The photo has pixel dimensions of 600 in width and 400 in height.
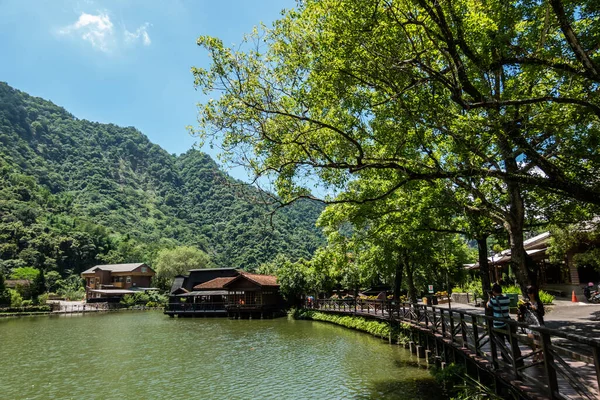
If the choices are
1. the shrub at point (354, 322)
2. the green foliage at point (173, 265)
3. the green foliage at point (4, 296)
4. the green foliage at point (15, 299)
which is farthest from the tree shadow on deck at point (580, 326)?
the green foliage at point (173, 265)

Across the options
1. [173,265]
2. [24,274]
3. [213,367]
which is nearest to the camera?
[213,367]

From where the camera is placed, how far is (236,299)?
44500 mm

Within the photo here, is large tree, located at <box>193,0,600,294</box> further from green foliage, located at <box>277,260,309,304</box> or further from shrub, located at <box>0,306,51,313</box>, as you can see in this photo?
shrub, located at <box>0,306,51,313</box>

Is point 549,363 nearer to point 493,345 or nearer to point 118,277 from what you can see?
point 493,345

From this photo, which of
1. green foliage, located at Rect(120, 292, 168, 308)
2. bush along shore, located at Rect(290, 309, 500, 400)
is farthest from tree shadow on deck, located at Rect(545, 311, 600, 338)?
green foliage, located at Rect(120, 292, 168, 308)

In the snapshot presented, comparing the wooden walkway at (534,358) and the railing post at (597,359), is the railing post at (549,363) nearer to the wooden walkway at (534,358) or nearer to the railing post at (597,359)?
the wooden walkway at (534,358)

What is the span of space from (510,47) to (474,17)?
5.03 ft

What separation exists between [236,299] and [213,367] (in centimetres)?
2812

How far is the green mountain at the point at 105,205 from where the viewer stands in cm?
8381

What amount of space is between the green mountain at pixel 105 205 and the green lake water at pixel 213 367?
51.8 meters

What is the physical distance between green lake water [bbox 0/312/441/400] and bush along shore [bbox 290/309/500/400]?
1.54ft

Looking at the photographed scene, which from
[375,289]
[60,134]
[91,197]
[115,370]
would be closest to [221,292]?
[375,289]

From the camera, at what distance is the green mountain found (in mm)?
83812

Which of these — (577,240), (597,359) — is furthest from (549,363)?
(577,240)
